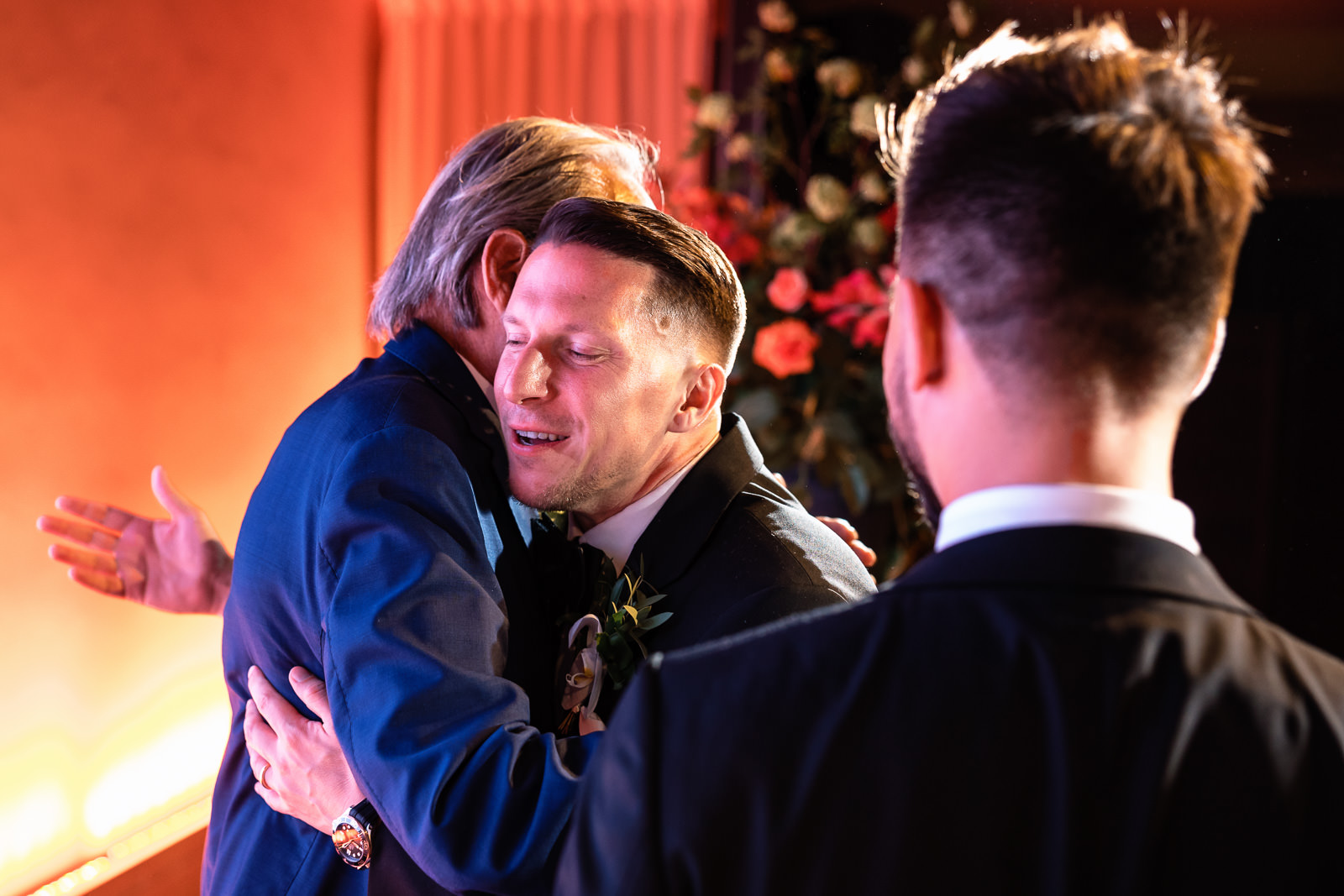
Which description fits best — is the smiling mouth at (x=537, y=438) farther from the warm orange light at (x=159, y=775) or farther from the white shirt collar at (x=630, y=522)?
the warm orange light at (x=159, y=775)

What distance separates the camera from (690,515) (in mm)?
1392

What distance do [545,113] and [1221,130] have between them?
11.4 ft

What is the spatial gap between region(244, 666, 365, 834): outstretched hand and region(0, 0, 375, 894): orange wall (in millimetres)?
1522

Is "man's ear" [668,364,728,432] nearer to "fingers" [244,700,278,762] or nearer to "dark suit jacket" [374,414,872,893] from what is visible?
"dark suit jacket" [374,414,872,893]

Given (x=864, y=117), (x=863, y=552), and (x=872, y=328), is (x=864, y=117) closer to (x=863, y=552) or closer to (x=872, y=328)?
(x=872, y=328)

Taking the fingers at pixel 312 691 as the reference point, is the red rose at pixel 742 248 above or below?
above

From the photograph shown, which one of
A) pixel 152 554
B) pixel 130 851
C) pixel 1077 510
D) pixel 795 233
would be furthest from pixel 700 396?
pixel 130 851

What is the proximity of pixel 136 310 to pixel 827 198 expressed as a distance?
1.92m

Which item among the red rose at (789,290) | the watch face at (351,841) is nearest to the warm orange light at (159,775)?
the watch face at (351,841)

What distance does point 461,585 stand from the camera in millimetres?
1134

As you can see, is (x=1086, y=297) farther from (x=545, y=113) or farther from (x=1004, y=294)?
(x=545, y=113)

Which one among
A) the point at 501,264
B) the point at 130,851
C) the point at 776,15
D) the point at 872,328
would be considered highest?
the point at 776,15

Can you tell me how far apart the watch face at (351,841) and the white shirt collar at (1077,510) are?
0.89 m

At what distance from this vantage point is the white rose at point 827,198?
2900 mm
